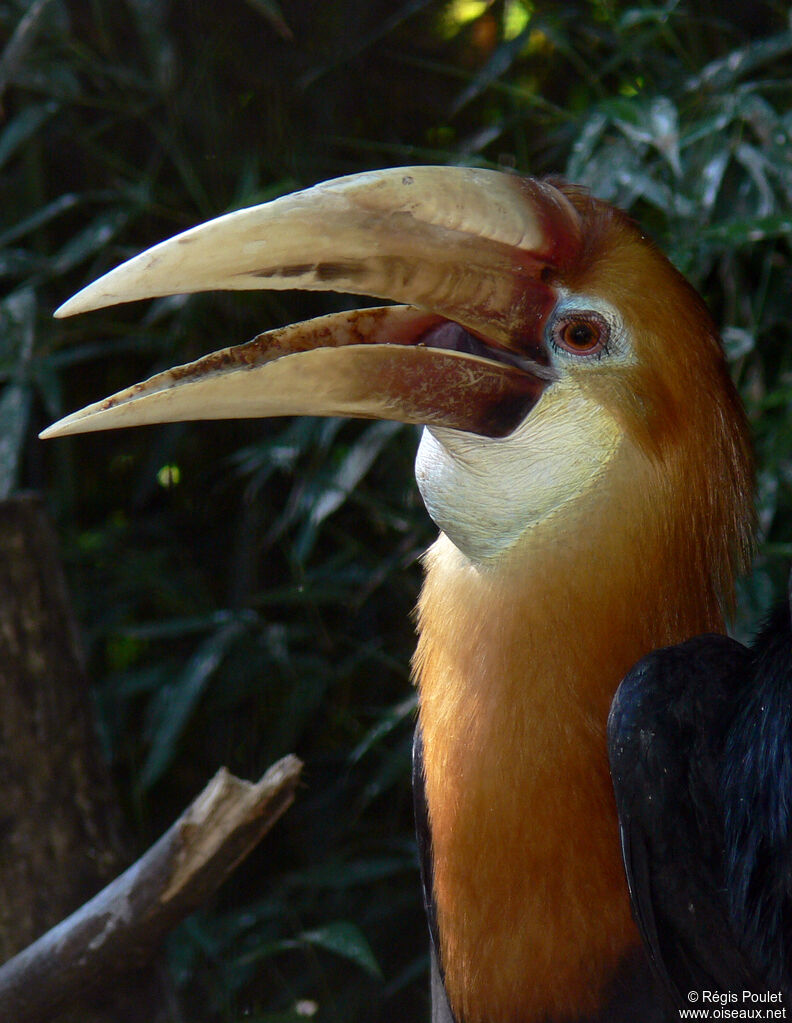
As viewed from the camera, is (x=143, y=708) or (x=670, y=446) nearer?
(x=670, y=446)

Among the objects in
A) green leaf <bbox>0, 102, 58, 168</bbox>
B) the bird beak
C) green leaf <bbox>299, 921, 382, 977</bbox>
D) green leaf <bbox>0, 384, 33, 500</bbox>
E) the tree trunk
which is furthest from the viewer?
green leaf <bbox>0, 102, 58, 168</bbox>

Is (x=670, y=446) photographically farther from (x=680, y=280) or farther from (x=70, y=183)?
(x=70, y=183)

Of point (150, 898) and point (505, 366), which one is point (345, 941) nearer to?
point (150, 898)

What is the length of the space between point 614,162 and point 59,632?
912 millimetres

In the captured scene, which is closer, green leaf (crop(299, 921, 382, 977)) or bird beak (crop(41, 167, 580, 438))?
bird beak (crop(41, 167, 580, 438))

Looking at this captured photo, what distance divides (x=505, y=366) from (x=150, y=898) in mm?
595

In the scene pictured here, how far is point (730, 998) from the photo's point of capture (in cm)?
96

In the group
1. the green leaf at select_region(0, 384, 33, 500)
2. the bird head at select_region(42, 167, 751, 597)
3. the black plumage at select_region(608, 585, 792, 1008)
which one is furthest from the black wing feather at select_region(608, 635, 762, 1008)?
the green leaf at select_region(0, 384, 33, 500)

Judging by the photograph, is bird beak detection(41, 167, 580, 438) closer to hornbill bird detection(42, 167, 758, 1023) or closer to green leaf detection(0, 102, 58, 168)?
hornbill bird detection(42, 167, 758, 1023)

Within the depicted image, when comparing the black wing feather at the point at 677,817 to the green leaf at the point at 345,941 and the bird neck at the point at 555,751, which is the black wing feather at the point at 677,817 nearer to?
the bird neck at the point at 555,751

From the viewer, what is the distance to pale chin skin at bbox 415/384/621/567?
3.35 ft

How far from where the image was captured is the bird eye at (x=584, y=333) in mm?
1026

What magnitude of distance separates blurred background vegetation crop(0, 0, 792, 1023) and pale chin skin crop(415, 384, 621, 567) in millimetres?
701

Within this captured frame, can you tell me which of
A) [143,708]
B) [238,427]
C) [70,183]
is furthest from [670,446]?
[70,183]
